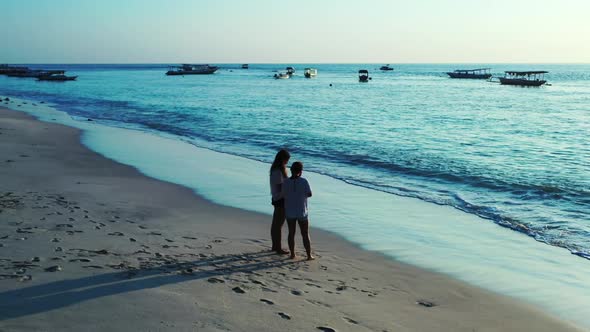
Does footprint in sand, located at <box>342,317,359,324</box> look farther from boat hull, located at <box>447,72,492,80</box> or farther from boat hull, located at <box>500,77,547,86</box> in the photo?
boat hull, located at <box>447,72,492,80</box>

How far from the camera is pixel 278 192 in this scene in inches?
350

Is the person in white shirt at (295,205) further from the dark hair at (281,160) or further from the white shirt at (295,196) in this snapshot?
the dark hair at (281,160)

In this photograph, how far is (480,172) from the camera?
1856 centimetres

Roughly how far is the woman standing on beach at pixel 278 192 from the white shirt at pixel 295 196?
0.66 ft

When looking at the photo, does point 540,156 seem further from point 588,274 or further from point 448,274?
point 448,274

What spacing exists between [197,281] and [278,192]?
2345 mm

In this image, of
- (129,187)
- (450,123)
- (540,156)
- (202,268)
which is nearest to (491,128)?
(450,123)

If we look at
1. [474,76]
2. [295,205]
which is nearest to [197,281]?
[295,205]

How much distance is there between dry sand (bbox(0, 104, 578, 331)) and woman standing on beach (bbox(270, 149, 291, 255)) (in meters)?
0.28

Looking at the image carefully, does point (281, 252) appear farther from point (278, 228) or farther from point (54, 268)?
point (54, 268)

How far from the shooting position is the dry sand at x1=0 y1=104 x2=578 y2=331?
5.90 meters

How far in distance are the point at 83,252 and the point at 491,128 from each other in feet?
99.0

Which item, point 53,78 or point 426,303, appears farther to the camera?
point 53,78

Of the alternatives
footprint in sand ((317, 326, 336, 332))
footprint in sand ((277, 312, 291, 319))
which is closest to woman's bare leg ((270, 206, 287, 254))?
footprint in sand ((277, 312, 291, 319))
